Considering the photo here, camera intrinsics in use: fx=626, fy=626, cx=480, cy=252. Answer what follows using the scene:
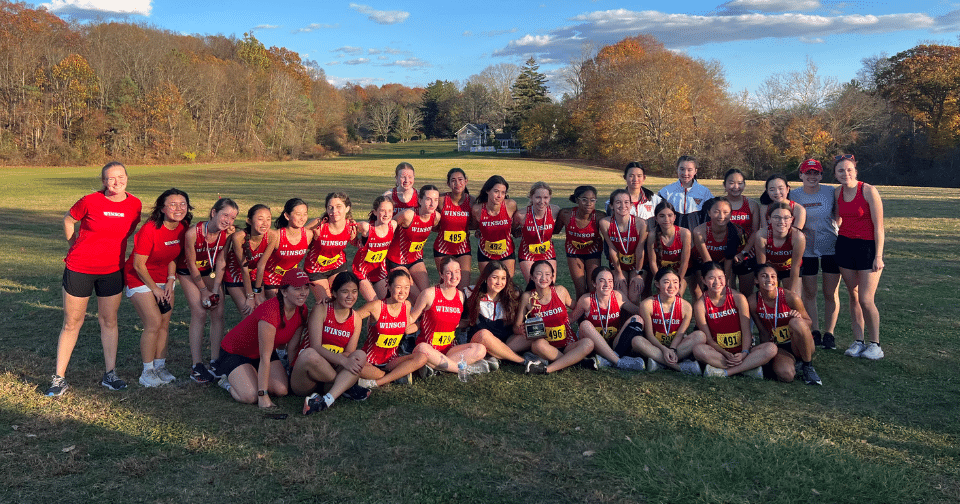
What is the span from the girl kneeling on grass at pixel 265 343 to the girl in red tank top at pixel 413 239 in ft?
5.44

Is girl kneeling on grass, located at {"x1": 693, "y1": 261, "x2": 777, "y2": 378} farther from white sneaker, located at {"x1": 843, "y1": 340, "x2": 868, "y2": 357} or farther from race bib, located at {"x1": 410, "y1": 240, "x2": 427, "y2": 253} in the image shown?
race bib, located at {"x1": 410, "y1": 240, "x2": 427, "y2": 253}

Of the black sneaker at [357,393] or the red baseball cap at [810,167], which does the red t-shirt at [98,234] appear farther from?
the red baseball cap at [810,167]

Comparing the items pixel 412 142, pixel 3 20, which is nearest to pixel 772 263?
pixel 3 20

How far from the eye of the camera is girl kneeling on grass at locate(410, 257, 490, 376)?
5.47 m

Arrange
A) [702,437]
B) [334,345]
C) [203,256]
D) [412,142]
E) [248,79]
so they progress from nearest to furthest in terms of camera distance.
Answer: [702,437]
[334,345]
[203,256]
[248,79]
[412,142]

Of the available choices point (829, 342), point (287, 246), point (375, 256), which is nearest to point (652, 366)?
point (829, 342)

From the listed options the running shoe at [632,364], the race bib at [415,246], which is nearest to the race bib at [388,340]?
the race bib at [415,246]

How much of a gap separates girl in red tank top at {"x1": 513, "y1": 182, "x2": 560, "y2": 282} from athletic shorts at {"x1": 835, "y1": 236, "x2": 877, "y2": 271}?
9.28 ft

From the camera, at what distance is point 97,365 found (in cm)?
574

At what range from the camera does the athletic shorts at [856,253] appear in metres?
6.03

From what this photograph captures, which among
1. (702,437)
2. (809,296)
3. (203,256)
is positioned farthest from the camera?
(809,296)

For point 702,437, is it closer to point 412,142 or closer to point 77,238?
point 77,238

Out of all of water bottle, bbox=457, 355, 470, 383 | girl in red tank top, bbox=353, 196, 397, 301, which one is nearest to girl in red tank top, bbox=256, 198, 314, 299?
girl in red tank top, bbox=353, 196, 397, 301

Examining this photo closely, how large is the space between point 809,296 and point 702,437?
10.5 feet
